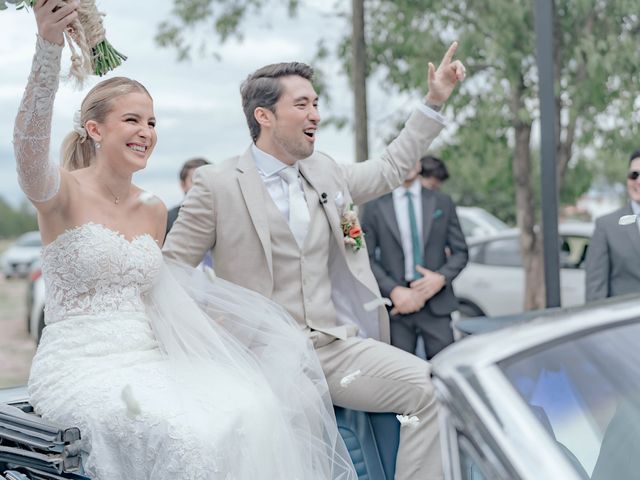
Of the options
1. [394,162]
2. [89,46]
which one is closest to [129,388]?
[89,46]

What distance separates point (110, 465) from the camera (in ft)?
9.41

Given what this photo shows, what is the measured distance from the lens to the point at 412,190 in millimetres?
6625

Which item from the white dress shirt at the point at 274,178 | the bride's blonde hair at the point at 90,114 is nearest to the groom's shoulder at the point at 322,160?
the white dress shirt at the point at 274,178

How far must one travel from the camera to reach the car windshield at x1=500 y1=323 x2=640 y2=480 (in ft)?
6.06

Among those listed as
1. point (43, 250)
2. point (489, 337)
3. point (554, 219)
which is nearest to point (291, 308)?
point (43, 250)

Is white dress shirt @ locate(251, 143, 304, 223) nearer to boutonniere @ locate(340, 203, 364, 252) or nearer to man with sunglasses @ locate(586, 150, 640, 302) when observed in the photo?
boutonniere @ locate(340, 203, 364, 252)

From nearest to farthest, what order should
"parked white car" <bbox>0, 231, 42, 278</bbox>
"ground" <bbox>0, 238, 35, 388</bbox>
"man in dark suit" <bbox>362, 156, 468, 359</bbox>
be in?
"man in dark suit" <bbox>362, 156, 468, 359</bbox> → "ground" <bbox>0, 238, 35, 388</bbox> → "parked white car" <bbox>0, 231, 42, 278</bbox>

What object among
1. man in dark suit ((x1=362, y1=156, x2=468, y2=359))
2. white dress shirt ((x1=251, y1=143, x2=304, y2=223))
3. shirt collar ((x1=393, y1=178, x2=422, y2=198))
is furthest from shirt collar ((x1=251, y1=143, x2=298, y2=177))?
shirt collar ((x1=393, y1=178, x2=422, y2=198))

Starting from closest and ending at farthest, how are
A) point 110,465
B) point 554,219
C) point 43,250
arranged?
point 110,465 → point 43,250 → point 554,219

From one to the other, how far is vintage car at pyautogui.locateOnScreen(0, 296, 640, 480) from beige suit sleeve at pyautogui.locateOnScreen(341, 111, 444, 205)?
2146 mm

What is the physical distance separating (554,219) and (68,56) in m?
3.89

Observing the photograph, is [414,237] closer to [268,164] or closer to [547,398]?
[268,164]

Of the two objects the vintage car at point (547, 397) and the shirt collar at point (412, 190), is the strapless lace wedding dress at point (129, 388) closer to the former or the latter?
the vintage car at point (547, 397)

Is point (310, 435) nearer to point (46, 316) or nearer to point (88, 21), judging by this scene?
point (46, 316)
